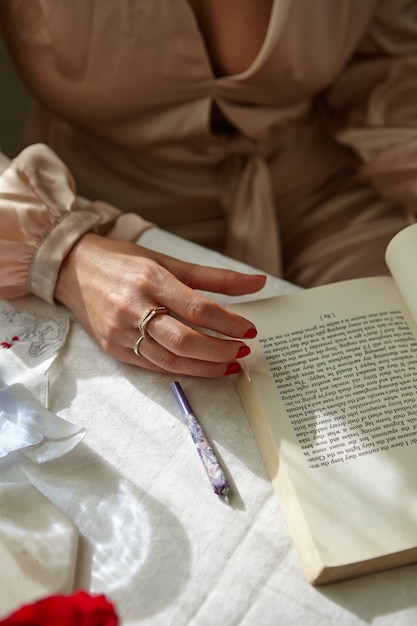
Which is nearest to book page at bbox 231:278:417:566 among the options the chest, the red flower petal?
the red flower petal

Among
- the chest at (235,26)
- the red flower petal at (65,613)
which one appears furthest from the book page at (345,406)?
the chest at (235,26)

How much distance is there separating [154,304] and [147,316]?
0.02 m

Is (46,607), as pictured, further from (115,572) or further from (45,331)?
(45,331)

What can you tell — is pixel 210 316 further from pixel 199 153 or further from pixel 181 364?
pixel 199 153

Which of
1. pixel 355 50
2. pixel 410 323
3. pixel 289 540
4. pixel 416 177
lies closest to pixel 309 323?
pixel 410 323

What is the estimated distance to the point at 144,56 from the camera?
0.90 meters

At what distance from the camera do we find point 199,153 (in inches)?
41.0

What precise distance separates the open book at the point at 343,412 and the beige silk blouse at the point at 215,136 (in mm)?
266

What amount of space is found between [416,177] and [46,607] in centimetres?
80

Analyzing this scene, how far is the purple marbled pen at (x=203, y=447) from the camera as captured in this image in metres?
0.61

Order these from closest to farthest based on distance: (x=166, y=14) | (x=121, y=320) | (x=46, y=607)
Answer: (x=46, y=607) → (x=121, y=320) → (x=166, y=14)

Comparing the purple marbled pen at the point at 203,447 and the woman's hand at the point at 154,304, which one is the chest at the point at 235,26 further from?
the purple marbled pen at the point at 203,447

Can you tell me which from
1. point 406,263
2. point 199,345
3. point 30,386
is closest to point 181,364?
point 199,345

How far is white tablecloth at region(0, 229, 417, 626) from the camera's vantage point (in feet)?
1.79
